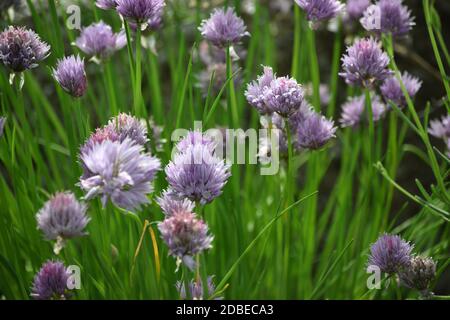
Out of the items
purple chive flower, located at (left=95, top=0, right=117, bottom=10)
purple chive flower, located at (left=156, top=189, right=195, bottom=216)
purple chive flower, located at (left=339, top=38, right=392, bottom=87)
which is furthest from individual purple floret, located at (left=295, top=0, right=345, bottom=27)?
purple chive flower, located at (left=156, top=189, right=195, bottom=216)

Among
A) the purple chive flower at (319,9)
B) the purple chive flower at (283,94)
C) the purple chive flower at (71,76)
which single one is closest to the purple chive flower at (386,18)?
the purple chive flower at (319,9)

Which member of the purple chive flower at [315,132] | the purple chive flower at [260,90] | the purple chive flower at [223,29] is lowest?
the purple chive flower at [315,132]

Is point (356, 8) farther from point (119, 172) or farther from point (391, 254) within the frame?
point (119, 172)

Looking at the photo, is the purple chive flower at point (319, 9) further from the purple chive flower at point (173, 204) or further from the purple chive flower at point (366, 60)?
the purple chive flower at point (173, 204)

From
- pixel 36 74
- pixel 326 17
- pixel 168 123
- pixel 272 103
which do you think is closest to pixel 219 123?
pixel 168 123

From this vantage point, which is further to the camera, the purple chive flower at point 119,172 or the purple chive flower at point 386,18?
the purple chive flower at point 386,18

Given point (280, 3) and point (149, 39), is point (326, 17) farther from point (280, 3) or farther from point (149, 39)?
point (280, 3)
